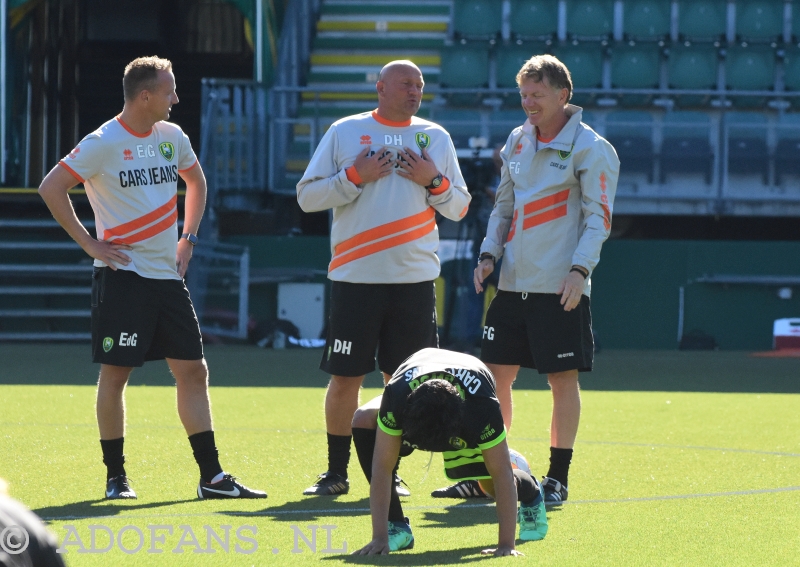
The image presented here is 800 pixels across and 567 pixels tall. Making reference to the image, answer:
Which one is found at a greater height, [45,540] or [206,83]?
[206,83]

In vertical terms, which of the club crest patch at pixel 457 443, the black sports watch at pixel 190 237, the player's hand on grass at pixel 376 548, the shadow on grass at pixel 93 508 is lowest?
the shadow on grass at pixel 93 508

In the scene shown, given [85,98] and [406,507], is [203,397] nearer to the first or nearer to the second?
[406,507]

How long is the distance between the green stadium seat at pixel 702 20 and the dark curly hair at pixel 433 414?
48.9 ft

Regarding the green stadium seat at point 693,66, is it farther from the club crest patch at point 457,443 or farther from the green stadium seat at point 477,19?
the club crest patch at point 457,443

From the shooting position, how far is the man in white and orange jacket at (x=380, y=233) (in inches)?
198

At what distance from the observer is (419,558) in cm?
375

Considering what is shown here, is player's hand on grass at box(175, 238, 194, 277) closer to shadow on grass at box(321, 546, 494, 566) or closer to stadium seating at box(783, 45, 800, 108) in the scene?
shadow on grass at box(321, 546, 494, 566)

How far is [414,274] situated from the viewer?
507 cm

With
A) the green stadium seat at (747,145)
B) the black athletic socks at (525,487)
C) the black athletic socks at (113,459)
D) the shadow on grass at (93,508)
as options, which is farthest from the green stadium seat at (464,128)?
the black athletic socks at (525,487)

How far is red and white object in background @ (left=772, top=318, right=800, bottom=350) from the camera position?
12938mm

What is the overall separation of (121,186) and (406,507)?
1.64 meters

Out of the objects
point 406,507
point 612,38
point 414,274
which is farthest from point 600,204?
point 612,38

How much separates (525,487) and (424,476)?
133 centimetres

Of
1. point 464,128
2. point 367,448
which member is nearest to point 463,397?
point 367,448
